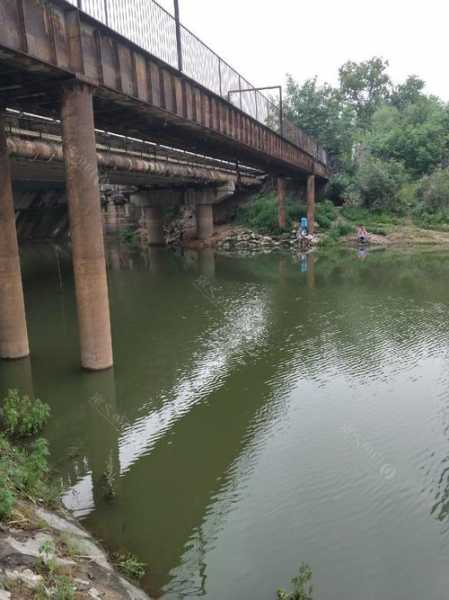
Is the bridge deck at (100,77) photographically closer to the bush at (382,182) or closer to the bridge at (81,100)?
the bridge at (81,100)

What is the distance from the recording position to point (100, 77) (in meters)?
10.9

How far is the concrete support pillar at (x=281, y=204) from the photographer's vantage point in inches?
1601

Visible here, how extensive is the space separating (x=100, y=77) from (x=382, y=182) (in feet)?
114

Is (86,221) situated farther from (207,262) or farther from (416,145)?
(416,145)

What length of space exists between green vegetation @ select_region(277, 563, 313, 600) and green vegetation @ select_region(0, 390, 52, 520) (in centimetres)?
265

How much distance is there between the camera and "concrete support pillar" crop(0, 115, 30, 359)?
11.3m

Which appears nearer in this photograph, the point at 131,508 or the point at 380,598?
the point at 380,598

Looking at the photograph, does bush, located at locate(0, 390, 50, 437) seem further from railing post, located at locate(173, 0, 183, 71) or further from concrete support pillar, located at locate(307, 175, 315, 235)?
concrete support pillar, located at locate(307, 175, 315, 235)

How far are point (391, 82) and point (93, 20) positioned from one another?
79.2m

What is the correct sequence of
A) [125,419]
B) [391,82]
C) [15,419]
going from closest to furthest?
[15,419], [125,419], [391,82]

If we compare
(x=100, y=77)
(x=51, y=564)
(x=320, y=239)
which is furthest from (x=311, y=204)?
(x=51, y=564)

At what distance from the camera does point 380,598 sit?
4688 mm

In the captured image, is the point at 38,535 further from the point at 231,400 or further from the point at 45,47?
the point at 45,47

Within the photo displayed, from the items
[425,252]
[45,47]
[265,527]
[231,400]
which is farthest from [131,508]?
[425,252]
